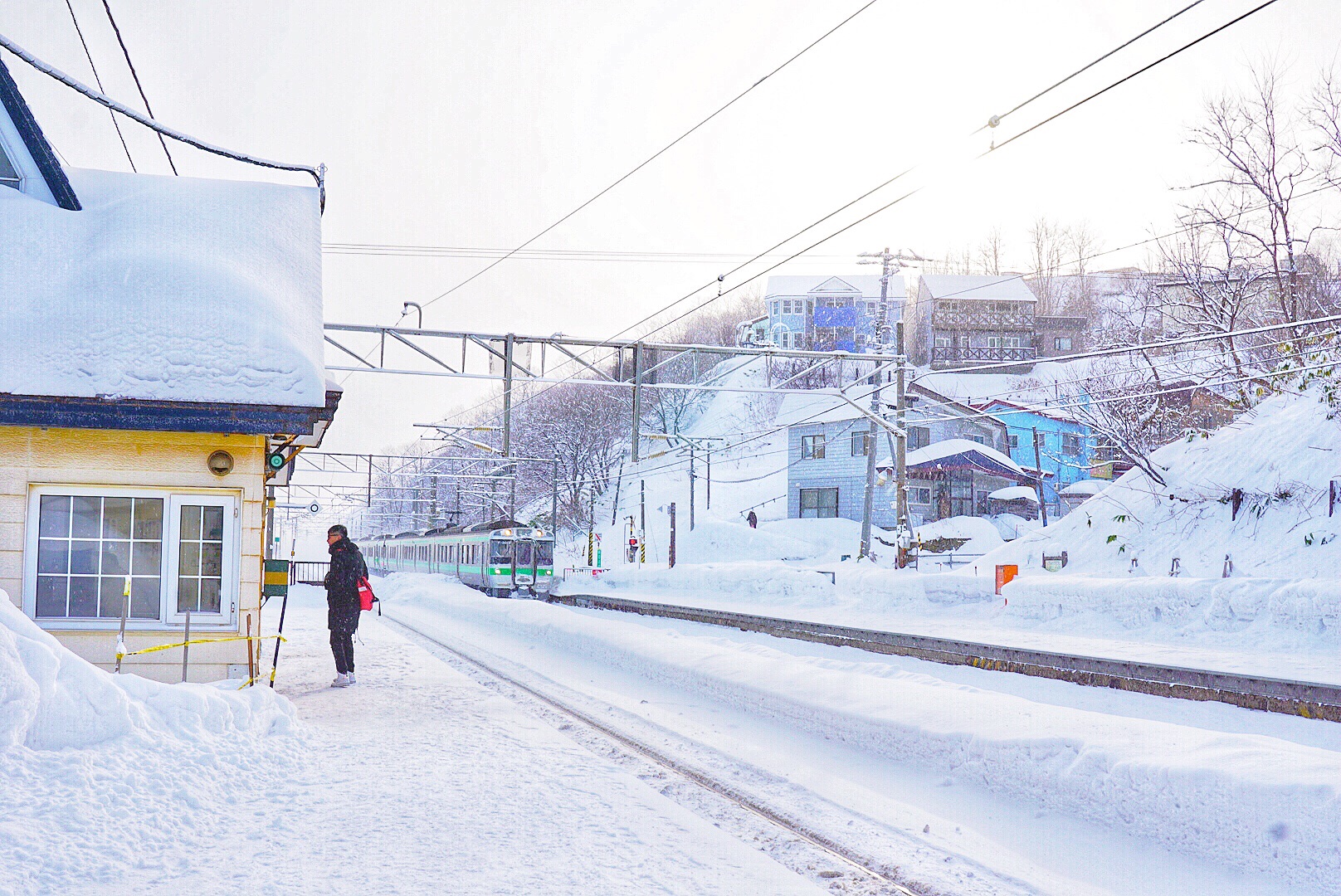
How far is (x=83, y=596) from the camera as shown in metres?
11.2

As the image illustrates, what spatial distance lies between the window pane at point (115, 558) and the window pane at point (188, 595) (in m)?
Answer: 0.56

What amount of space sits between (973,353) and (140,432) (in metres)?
82.8

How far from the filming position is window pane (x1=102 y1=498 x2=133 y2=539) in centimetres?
1130

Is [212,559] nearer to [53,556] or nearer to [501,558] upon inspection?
[53,556]

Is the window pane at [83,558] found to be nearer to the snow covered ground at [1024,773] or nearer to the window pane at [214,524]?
the window pane at [214,524]

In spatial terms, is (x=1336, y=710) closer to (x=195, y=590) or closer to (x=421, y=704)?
(x=421, y=704)

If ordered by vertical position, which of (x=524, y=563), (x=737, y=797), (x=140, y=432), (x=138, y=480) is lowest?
(x=737, y=797)

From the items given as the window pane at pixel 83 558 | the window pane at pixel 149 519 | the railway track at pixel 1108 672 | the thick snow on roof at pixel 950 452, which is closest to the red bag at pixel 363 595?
the window pane at pixel 149 519

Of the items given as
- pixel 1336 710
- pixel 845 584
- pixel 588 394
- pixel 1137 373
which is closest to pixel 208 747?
pixel 1336 710

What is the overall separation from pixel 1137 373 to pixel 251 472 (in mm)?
36981

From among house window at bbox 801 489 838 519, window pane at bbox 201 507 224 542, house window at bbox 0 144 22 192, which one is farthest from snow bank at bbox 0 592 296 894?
house window at bbox 801 489 838 519

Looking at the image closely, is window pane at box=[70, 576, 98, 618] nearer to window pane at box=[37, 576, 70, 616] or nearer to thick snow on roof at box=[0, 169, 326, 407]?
window pane at box=[37, 576, 70, 616]

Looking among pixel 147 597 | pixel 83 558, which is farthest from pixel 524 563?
pixel 83 558

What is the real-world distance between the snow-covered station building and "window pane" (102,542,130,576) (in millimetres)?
13
